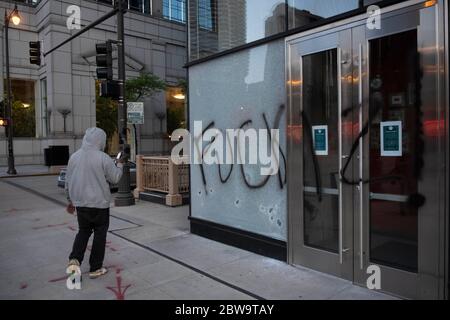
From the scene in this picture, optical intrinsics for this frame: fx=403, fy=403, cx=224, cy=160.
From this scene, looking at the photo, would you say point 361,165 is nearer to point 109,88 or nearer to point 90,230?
point 90,230

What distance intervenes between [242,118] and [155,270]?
2.46 metres

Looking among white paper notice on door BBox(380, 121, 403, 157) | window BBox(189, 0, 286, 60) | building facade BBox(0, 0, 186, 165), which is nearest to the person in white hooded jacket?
window BBox(189, 0, 286, 60)

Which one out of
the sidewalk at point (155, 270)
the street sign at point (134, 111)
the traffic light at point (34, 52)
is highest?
the traffic light at point (34, 52)

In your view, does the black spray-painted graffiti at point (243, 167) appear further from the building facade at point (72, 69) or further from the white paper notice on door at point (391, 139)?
the building facade at point (72, 69)

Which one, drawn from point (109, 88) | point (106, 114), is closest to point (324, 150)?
point (109, 88)

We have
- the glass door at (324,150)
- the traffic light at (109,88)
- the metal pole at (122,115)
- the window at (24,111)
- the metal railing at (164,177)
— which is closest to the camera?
the glass door at (324,150)

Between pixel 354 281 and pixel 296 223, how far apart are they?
997 mm

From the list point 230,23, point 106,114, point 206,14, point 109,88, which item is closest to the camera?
point 230,23

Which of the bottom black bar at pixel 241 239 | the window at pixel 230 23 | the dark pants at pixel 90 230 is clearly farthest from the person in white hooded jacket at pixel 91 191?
the window at pixel 230 23

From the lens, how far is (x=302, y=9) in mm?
5211

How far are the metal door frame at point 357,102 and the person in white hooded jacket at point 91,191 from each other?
7.40 ft

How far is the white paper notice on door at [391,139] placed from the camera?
4117mm

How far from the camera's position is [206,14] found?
22.8ft

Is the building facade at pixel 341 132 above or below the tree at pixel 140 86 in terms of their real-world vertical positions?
below
